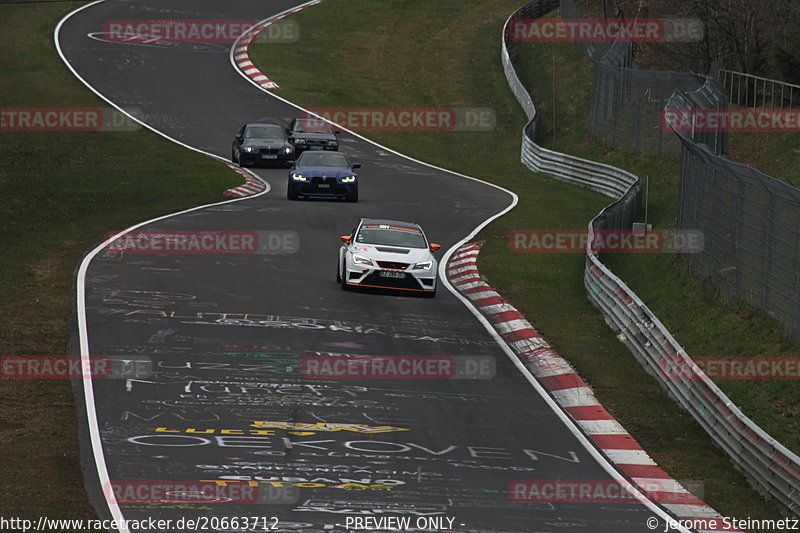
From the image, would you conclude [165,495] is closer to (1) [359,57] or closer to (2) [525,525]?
(2) [525,525]

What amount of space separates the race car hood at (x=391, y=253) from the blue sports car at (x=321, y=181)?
10584 mm

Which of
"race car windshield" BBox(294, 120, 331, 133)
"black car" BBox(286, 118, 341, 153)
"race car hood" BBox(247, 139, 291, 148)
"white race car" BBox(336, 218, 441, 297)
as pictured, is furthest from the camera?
"race car windshield" BBox(294, 120, 331, 133)

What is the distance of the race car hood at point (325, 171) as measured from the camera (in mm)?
34625

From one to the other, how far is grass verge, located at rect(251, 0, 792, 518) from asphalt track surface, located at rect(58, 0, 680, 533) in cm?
157

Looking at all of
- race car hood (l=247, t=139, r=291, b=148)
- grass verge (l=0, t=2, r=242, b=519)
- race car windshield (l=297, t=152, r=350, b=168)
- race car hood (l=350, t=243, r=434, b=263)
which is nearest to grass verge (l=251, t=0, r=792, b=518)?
race car hood (l=350, t=243, r=434, b=263)

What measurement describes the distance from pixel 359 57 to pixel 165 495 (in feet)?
176

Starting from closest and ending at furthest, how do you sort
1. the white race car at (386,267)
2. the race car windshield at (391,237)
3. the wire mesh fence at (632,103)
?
the white race car at (386,267) → the race car windshield at (391,237) → the wire mesh fence at (632,103)

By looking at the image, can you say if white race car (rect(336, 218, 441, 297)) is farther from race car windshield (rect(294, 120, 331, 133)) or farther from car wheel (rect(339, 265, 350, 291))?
race car windshield (rect(294, 120, 331, 133))

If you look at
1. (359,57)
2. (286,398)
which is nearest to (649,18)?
(359,57)

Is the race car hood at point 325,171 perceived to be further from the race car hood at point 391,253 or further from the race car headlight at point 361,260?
the race car headlight at point 361,260

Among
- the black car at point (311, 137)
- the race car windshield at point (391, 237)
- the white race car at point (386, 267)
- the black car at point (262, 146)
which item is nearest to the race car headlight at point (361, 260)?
the white race car at point (386, 267)

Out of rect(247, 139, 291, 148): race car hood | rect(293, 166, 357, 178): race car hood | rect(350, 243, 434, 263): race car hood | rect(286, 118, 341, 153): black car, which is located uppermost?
rect(350, 243, 434, 263): race car hood

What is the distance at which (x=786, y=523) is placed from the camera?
43.1 feet

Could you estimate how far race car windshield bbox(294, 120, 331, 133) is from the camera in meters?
43.6
